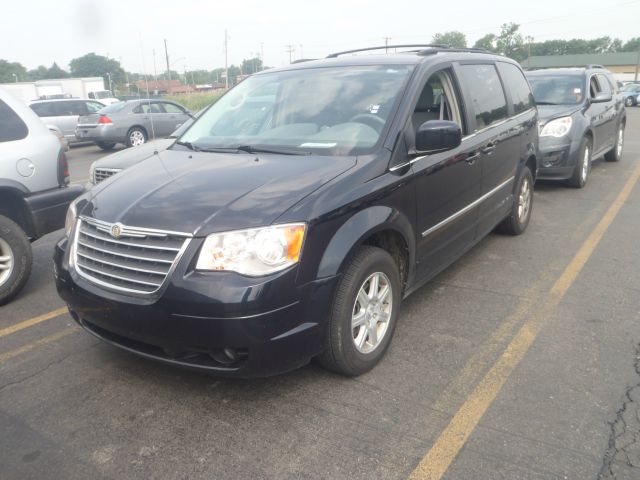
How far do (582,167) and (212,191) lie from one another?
7062mm

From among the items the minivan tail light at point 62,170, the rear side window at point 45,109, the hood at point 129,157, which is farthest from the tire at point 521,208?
the rear side window at point 45,109

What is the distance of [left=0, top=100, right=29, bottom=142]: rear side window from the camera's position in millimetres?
4426

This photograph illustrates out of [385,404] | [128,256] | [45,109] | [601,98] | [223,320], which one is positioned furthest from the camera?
[45,109]

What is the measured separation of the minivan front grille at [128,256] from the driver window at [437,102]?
183cm

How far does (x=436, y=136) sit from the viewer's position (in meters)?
3.37

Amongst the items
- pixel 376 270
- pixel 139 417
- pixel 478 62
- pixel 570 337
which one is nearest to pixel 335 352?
pixel 376 270

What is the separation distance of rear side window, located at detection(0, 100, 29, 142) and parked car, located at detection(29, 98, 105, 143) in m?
13.3

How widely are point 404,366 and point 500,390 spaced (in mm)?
568

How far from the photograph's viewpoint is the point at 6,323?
4.07 metres

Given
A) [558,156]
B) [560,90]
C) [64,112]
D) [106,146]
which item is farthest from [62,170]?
[64,112]

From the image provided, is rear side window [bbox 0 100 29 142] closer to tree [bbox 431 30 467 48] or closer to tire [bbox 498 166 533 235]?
tire [bbox 498 166 533 235]

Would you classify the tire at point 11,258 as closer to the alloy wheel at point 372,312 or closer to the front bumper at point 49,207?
the front bumper at point 49,207

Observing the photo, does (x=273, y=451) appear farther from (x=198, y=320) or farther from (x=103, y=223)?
(x=103, y=223)

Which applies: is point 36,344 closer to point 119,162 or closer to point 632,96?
point 119,162
